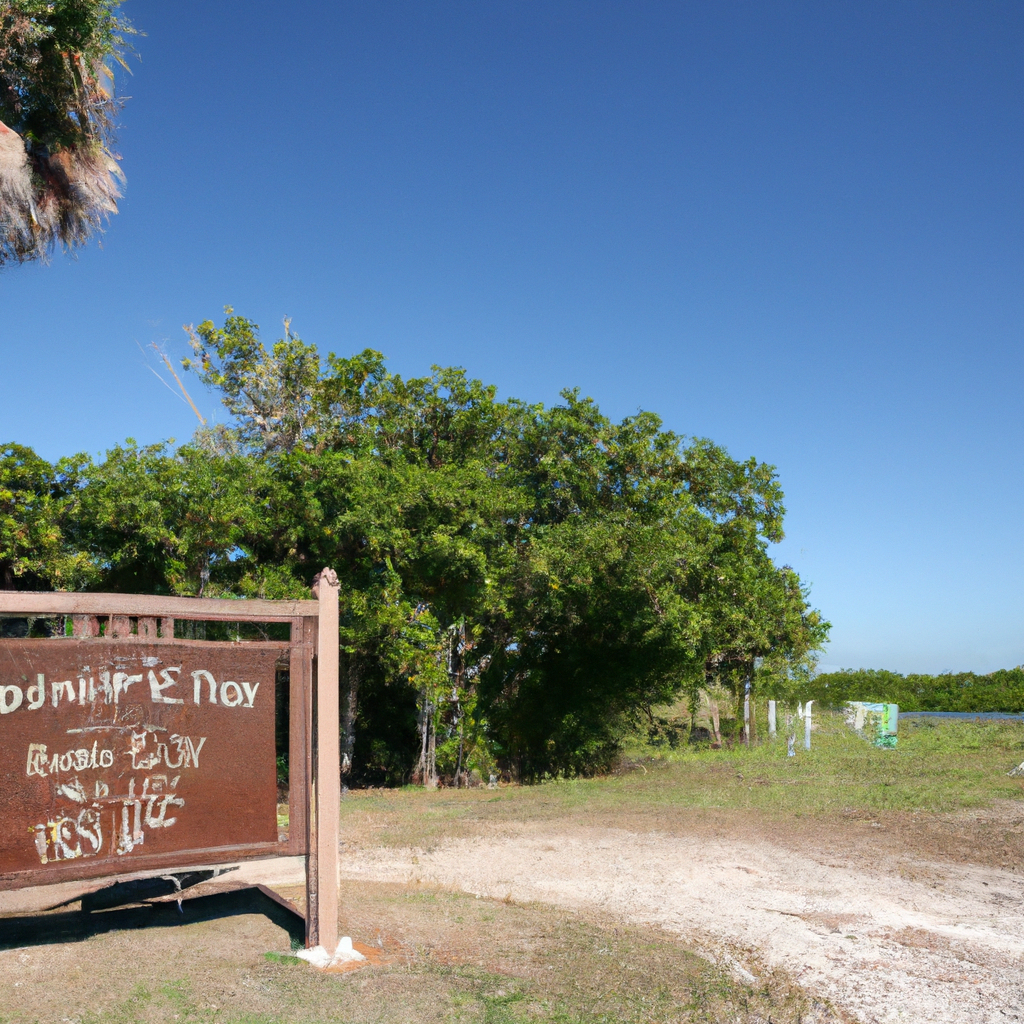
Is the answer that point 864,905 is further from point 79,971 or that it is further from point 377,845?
point 79,971

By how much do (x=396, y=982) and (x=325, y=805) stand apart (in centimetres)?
97

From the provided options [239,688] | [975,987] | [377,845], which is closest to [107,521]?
[377,845]

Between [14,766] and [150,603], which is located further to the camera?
[150,603]

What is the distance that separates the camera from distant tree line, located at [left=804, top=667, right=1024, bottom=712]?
39.1 meters

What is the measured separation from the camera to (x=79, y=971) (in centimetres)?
418

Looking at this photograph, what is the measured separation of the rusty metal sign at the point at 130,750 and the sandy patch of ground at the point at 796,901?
3.01m

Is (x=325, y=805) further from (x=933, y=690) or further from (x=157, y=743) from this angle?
(x=933, y=690)

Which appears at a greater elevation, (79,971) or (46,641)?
(46,641)

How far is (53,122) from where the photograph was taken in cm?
962

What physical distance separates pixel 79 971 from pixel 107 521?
8816 mm

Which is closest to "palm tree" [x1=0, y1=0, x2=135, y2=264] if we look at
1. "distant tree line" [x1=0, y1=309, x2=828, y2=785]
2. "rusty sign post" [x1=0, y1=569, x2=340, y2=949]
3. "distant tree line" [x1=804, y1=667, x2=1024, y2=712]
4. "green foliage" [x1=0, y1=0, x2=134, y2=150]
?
"green foliage" [x1=0, y1=0, x2=134, y2=150]

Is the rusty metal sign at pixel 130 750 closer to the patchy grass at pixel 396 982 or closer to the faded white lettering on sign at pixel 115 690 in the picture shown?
the faded white lettering on sign at pixel 115 690

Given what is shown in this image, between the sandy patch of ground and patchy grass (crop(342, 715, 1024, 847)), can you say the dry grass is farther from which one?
the sandy patch of ground

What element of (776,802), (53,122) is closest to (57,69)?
(53,122)
